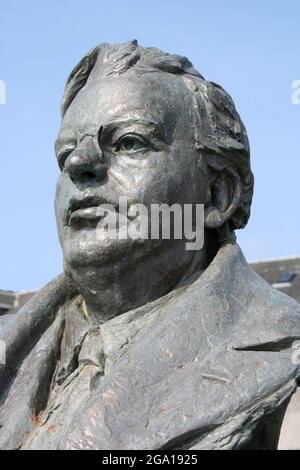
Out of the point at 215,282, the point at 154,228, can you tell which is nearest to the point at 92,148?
the point at 154,228

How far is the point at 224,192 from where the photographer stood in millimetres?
5859

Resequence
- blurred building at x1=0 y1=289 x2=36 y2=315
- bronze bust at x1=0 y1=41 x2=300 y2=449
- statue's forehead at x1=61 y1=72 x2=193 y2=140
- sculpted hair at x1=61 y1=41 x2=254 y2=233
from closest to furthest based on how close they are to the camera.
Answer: bronze bust at x1=0 y1=41 x2=300 y2=449
statue's forehead at x1=61 y1=72 x2=193 y2=140
sculpted hair at x1=61 y1=41 x2=254 y2=233
blurred building at x1=0 y1=289 x2=36 y2=315

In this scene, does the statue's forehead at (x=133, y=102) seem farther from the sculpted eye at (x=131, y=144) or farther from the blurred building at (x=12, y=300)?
the blurred building at (x=12, y=300)

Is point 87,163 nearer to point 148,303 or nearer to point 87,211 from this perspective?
point 87,211

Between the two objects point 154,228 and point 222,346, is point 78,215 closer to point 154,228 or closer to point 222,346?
point 154,228

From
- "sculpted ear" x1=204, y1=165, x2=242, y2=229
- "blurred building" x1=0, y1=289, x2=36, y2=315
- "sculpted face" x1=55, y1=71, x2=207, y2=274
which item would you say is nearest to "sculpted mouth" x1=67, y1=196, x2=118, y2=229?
"sculpted face" x1=55, y1=71, x2=207, y2=274

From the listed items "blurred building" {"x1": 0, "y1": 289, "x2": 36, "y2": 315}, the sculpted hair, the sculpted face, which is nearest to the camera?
the sculpted face

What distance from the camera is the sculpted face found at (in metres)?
5.48

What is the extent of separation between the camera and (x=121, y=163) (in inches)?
219

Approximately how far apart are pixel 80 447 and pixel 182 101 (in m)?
1.87

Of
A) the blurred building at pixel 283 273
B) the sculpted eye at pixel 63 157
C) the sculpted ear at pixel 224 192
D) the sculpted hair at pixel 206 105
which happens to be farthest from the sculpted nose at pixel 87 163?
the blurred building at pixel 283 273

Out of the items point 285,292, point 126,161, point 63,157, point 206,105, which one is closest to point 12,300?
point 285,292

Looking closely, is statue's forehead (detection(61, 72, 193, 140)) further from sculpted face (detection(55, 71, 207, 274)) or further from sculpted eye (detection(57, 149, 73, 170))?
sculpted eye (detection(57, 149, 73, 170))

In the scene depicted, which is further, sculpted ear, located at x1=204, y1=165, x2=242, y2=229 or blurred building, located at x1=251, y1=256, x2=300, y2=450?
blurred building, located at x1=251, y1=256, x2=300, y2=450
